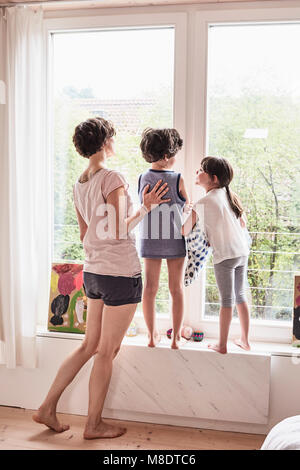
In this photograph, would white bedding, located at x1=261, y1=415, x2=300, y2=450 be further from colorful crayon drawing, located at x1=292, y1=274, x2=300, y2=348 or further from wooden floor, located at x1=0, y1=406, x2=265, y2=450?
colorful crayon drawing, located at x1=292, y1=274, x2=300, y2=348

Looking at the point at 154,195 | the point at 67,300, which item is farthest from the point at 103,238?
the point at 67,300

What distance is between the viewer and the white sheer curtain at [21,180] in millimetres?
2635

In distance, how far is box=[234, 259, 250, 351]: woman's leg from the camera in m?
2.53

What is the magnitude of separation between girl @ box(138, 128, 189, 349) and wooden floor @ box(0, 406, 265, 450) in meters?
0.45

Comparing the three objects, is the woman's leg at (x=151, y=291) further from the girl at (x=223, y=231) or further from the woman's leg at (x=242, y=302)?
the woman's leg at (x=242, y=302)

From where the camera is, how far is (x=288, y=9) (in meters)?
2.51

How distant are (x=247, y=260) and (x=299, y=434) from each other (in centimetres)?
128

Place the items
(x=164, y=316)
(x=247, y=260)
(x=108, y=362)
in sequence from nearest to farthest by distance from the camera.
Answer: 1. (x=108, y=362)
2. (x=247, y=260)
3. (x=164, y=316)

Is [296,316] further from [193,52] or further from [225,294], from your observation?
[193,52]

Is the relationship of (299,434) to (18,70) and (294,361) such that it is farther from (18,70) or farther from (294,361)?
(18,70)

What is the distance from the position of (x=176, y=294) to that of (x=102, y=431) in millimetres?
781

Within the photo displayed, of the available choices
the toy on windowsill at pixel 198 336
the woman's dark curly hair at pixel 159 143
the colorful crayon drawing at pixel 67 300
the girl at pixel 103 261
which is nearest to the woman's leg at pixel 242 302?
the toy on windowsill at pixel 198 336

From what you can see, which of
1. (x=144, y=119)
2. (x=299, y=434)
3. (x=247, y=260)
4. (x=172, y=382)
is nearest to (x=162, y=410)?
(x=172, y=382)

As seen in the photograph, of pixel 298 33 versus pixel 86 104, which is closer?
pixel 298 33
